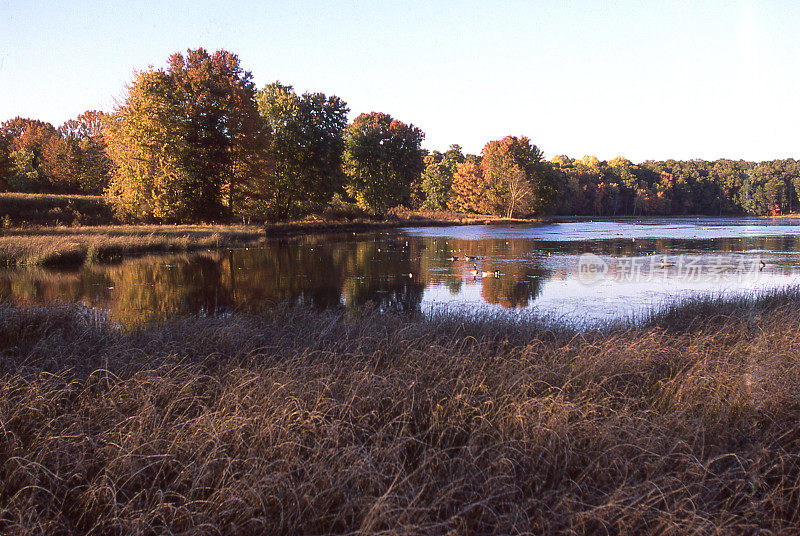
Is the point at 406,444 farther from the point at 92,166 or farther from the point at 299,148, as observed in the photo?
the point at 92,166

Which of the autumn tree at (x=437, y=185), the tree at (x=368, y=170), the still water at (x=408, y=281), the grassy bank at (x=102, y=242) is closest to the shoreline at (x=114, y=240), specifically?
the grassy bank at (x=102, y=242)

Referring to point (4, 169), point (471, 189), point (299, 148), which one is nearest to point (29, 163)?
point (4, 169)

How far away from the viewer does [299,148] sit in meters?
54.8

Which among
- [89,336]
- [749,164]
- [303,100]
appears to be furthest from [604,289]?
[749,164]

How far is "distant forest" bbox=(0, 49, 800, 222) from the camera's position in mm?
38344

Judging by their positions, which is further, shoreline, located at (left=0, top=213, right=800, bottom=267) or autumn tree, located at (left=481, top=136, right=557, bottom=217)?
autumn tree, located at (left=481, top=136, right=557, bottom=217)

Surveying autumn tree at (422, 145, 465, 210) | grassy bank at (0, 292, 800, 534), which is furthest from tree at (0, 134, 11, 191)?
autumn tree at (422, 145, 465, 210)

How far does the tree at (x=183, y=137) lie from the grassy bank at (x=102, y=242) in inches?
144

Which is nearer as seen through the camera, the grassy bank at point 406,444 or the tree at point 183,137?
the grassy bank at point 406,444

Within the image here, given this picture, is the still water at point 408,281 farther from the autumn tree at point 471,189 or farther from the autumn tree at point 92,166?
the autumn tree at point 471,189

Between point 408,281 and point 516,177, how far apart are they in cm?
7751

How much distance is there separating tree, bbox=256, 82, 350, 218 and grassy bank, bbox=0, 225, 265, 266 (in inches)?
556

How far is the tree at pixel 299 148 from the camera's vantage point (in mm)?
54188

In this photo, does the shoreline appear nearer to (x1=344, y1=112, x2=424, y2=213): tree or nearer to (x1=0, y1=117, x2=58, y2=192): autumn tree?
(x1=344, y1=112, x2=424, y2=213): tree
